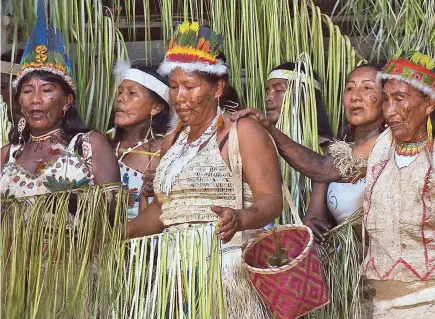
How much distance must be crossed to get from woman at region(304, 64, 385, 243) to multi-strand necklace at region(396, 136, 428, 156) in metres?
0.50

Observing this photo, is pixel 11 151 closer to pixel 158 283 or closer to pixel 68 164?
pixel 68 164

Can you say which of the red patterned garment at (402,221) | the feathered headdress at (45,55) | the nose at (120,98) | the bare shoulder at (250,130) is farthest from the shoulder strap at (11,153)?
the red patterned garment at (402,221)

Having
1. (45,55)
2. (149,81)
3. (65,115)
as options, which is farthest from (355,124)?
(45,55)

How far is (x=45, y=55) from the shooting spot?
4.71 meters

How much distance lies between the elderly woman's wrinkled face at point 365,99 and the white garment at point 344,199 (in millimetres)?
254

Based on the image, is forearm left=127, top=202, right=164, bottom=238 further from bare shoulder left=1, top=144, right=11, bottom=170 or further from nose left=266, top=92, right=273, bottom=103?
nose left=266, top=92, right=273, bottom=103

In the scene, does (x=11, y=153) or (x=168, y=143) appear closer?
(x=168, y=143)

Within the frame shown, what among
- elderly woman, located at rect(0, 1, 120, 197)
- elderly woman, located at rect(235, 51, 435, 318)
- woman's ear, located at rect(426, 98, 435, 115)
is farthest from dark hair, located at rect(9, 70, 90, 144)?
woman's ear, located at rect(426, 98, 435, 115)

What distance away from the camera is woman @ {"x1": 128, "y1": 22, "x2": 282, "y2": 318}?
157 inches

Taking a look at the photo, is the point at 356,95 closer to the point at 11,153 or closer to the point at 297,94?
the point at 297,94

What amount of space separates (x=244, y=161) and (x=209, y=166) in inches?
5.0

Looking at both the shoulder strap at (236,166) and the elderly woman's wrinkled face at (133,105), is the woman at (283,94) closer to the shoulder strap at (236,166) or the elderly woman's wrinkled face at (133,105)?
the elderly woman's wrinkled face at (133,105)

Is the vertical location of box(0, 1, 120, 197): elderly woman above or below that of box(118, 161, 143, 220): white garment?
above

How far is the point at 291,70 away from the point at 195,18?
560mm
